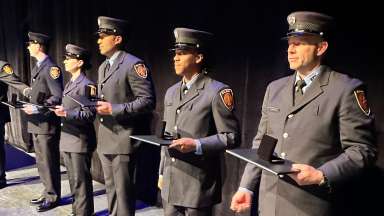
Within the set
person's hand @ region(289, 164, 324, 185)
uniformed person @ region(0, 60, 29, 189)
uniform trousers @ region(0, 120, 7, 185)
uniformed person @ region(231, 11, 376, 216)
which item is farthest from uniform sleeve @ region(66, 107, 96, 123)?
person's hand @ region(289, 164, 324, 185)

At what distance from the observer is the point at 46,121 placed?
153 inches

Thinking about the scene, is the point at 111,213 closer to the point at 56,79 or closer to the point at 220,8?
the point at 56,79

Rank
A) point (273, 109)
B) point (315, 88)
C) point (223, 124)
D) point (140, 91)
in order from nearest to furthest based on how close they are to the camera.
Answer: point (315, 88)
point (273, 109)
point (223, 124)
point (140, 91)

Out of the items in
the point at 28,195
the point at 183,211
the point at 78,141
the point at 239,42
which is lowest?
the point at 28,195

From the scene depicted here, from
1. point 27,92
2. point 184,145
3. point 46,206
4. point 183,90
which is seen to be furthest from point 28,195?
point 184,145

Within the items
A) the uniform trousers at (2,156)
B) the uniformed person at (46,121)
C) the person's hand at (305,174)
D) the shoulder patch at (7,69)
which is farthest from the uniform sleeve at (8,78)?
the person's hand at (305,174)

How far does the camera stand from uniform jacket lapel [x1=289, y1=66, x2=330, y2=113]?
1.69 meters

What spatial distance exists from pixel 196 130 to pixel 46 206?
2334mm

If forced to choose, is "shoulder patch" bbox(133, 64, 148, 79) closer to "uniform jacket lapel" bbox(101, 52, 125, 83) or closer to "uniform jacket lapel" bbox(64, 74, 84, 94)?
"uniform jacket lapel" bbox(101, 52, 125, 83)

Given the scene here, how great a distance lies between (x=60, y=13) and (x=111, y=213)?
3.14 meters

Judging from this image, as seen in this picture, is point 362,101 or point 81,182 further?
point 81,182

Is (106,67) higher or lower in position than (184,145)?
higher

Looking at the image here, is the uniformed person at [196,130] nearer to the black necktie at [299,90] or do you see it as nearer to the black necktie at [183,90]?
the black necktie at [183,90]

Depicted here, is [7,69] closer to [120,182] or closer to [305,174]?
[120,182]
